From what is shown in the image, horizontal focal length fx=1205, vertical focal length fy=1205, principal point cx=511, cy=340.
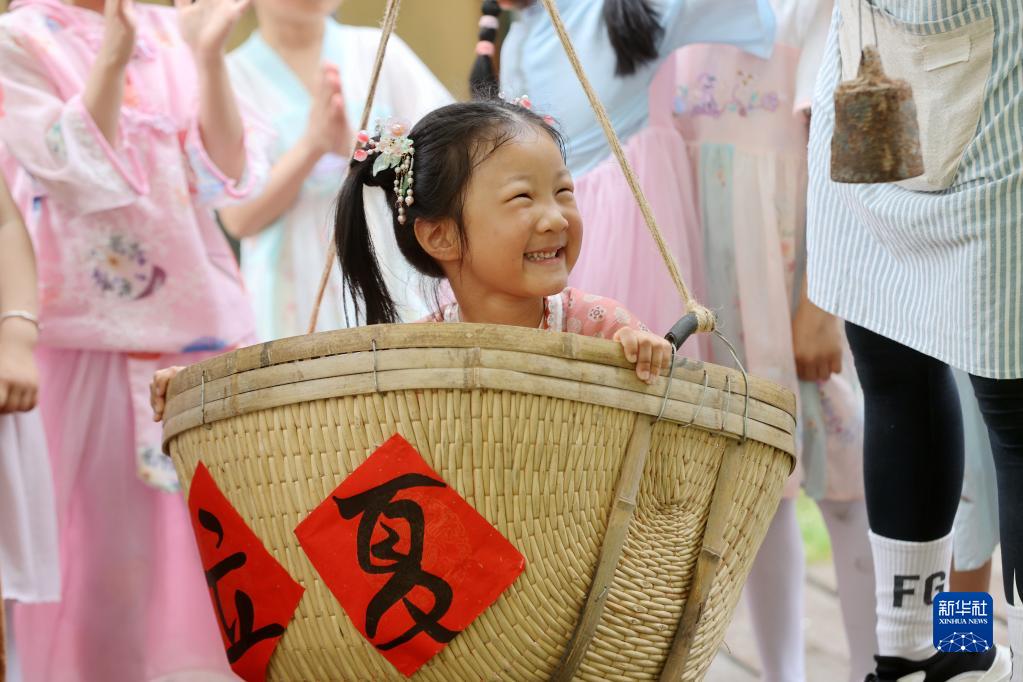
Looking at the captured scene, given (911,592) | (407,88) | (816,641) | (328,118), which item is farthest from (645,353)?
(816,641)

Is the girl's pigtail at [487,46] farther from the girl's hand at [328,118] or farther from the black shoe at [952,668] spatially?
the black shoe at [952,668]

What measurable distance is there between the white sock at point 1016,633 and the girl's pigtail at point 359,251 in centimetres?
104

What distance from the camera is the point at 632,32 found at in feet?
8.06

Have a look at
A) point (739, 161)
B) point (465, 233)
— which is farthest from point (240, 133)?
point (739, 161)

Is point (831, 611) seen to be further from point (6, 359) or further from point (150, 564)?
point (6, 359)

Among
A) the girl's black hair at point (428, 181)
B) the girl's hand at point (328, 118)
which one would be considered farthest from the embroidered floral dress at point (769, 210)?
the girl's hand at point (328, 118)

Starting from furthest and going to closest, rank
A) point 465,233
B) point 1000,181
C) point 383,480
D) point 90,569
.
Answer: point 90,569 → point 465,233 → point 1000,181 → point 383,480

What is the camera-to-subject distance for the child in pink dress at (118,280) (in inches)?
90.1

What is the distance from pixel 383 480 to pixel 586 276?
1274 mm

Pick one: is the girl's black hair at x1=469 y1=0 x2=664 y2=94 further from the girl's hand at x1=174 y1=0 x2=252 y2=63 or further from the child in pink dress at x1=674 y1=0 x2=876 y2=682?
the girl's hand at x1=174 y1=0 x2=252 y2=63

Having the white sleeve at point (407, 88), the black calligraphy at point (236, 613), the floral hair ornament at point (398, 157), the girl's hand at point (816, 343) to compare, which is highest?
the white sleeve at point (407, 88)

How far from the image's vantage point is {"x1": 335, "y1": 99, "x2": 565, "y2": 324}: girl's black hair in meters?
1.87

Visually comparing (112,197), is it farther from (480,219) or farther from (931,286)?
(931,286)

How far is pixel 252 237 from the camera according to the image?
116 inches
